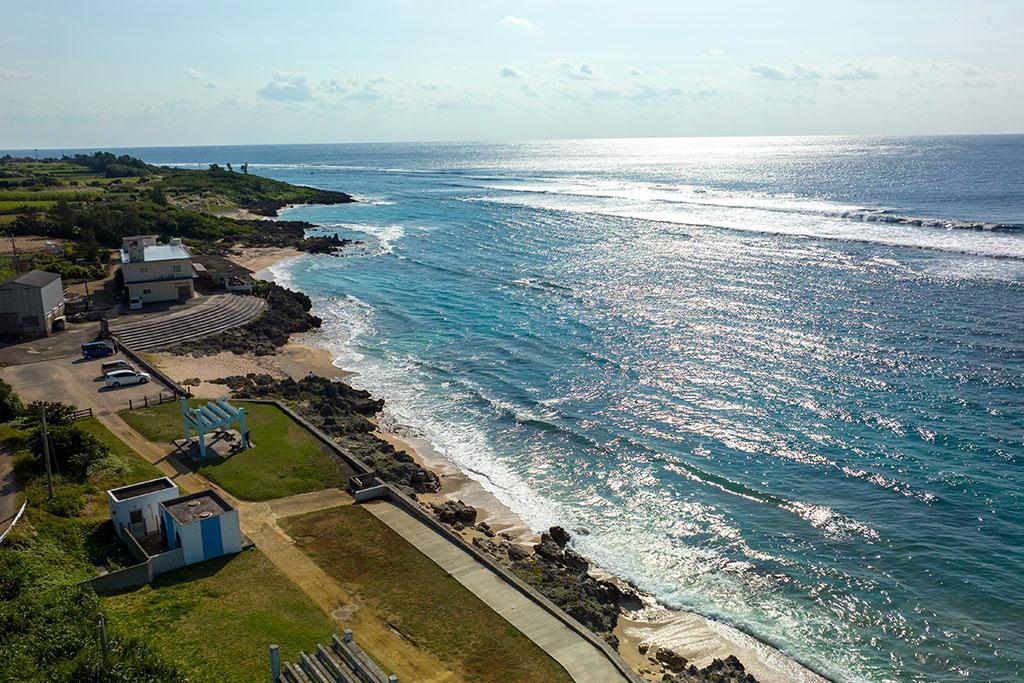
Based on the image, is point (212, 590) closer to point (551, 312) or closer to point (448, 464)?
point (448, 464)

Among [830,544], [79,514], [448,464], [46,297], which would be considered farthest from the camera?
[46,297]

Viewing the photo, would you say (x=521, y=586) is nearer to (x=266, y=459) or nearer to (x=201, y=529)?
(x=201, y=529)

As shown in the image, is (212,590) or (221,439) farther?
(221,439)

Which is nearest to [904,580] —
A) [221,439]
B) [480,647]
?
[480,647]

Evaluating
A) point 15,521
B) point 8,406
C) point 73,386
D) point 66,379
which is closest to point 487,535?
point 15,521

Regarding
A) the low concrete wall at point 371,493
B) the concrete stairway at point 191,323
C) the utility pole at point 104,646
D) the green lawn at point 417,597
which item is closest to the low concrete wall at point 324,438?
the low concrete wall at point 371,493

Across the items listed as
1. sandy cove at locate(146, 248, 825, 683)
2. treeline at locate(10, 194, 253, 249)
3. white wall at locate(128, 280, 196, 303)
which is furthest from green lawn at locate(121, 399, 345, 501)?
treeline at locate(10, 194, 253, 249)

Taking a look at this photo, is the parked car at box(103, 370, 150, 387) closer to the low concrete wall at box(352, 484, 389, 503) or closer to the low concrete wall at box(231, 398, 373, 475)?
the low concrete wall at box(231, 398, 373, 475)
